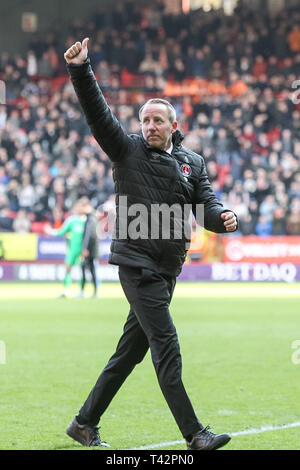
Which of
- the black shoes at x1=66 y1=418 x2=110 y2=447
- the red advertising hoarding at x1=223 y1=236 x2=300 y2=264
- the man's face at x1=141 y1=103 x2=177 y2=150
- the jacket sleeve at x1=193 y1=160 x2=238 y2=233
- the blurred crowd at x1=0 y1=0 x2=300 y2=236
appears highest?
the blurred crowd at x1=0 y1=0 x2=300 y2=236

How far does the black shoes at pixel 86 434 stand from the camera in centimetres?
668

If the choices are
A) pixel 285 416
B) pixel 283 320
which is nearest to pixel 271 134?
pixel 283 320

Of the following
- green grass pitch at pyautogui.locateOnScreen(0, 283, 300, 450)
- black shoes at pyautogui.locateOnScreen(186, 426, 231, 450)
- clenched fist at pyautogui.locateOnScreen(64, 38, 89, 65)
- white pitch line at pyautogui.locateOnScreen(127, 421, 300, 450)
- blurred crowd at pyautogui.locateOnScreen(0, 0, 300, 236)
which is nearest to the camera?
clenched fist at pyautogui.locateOnScreen(64, 38, 89, 65)

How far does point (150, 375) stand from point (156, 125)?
475cm

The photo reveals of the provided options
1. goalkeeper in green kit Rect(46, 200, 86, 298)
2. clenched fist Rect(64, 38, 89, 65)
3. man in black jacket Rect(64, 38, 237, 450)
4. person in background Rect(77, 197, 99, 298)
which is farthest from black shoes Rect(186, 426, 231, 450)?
goalkeeper in green kit Rect(46, 200, 86, 298)

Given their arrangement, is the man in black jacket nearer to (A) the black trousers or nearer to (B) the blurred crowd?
(A) the black trousers

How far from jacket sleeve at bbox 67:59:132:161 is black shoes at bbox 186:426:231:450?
193 centimetres

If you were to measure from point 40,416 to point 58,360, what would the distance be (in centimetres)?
369

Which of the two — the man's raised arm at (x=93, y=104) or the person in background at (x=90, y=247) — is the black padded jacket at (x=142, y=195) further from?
the person in background at (x=90, y=247)

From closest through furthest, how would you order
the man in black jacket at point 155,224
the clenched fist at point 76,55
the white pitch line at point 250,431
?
the clenched fist at point 76,55 → the man in black jacket at point 155,224 → the white pitch line at point 250,431

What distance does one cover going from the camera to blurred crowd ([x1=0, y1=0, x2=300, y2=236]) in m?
31.3

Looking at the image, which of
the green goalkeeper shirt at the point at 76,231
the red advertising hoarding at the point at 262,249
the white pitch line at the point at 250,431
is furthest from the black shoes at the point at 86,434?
the red advertising hoarding at the point at 262,249

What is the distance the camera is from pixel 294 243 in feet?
97.9

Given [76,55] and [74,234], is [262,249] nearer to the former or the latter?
[74,234]
